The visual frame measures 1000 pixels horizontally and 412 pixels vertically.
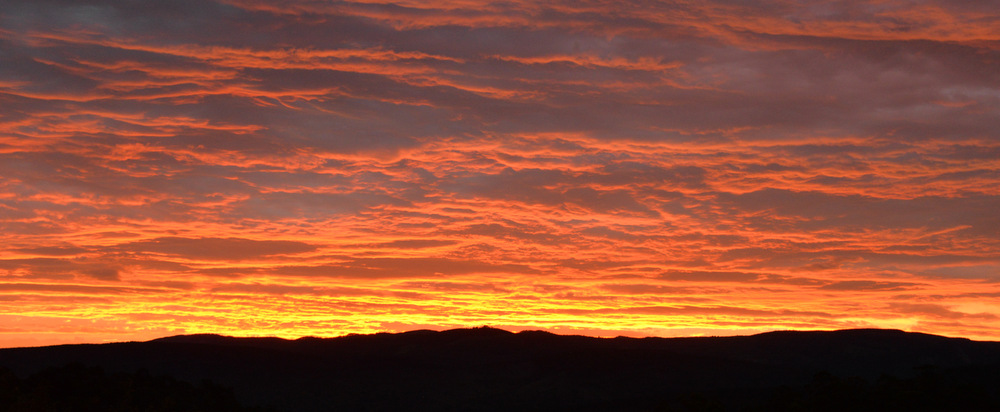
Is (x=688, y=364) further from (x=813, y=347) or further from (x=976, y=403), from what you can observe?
(x=976, y=403)

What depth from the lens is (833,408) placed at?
5762 cm

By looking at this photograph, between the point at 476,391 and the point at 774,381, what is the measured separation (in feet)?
143

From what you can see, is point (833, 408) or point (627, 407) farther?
point (627, 407)

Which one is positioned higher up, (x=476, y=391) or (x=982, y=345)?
(x=982, y=345)

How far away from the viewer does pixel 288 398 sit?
402 feet

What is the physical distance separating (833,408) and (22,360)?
412 feet

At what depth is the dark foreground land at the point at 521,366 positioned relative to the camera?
121 metres

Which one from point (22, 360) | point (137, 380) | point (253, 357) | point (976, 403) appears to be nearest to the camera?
A: point (976, 403)

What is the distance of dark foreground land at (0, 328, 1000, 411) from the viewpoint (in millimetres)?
120750

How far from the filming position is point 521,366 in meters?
148

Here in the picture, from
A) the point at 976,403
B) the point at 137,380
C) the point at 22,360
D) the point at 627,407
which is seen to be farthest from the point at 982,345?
the point at 22,360

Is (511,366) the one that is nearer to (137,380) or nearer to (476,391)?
(476,391)

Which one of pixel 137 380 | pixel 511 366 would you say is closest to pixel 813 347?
pixel 511 366

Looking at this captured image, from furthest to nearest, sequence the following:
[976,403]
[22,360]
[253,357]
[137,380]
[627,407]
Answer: [253,357] < [22,360] < [627,407] < [137,380] < [976,403]
